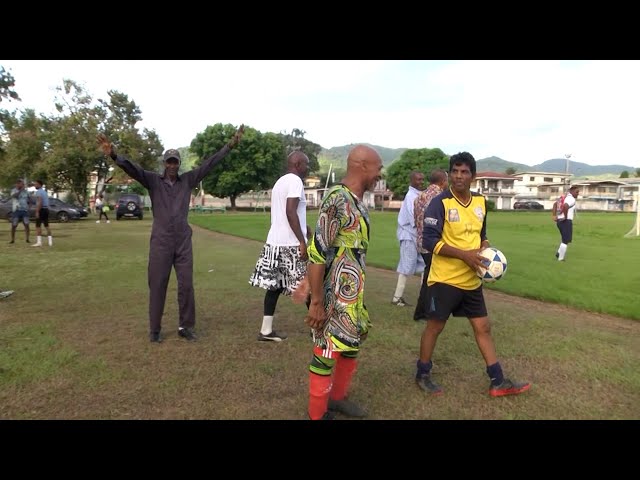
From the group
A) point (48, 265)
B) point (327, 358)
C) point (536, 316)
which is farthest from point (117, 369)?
point (48, 265)

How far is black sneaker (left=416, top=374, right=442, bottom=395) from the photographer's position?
3854 mm

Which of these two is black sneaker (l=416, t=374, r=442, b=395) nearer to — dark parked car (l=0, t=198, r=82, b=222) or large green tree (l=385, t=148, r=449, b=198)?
dark parked car (l=0, t=198, r=82, b=222)

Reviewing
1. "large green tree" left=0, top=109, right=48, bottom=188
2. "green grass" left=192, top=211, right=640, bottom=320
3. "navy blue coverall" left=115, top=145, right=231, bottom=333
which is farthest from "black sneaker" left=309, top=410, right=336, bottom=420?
"large green tree" left=0, top=109, right=48, bottom=188

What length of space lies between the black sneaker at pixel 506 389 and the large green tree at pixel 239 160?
189 feet

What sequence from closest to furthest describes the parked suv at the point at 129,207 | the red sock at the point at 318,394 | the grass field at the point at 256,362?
the red sock at the point at 318,394 < the grass field at the point at 256,362 < the parked suv at the point at 129,207

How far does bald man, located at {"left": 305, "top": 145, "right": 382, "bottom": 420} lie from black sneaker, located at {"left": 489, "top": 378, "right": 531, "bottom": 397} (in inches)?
53.3

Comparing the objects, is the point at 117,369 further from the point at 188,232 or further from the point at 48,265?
the point at 48,265

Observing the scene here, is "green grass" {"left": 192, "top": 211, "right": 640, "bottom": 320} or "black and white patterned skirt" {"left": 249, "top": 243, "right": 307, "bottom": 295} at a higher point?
"black and white patterned skirt" {"left": 249, "top": 243, "right": 307, "bottom": 295}

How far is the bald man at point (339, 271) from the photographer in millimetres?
3064

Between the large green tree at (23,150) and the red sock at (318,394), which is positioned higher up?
the large green tree at (23,150)

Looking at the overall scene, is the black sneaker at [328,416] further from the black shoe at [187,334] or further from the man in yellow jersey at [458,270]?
the black shoe at [187,334]

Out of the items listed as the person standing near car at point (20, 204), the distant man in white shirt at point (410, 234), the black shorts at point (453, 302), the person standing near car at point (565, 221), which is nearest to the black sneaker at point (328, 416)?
the black shorts at point (453, 302)

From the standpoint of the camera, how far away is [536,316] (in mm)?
6535

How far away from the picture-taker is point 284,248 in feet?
16.9
